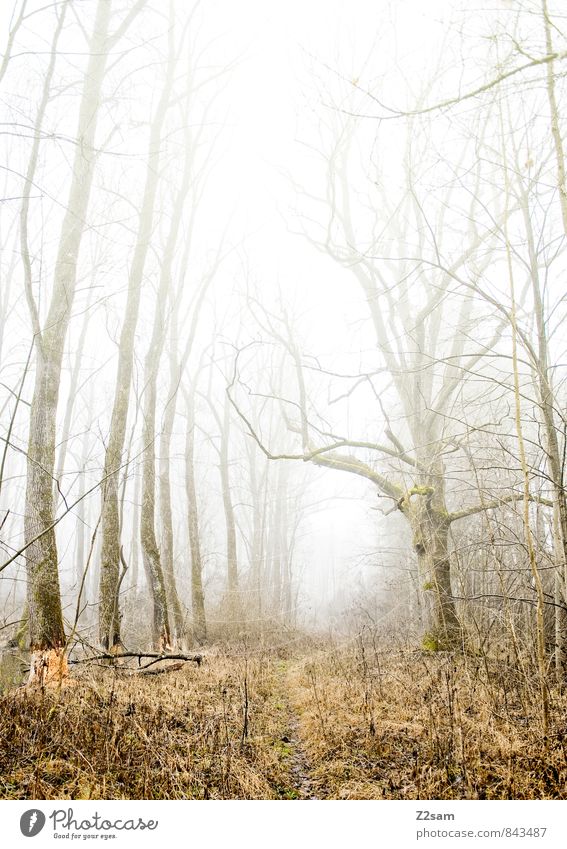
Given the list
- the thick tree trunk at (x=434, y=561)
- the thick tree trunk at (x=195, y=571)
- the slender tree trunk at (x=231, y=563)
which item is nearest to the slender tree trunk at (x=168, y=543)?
the thick tree trunk at (x=195, y=571)

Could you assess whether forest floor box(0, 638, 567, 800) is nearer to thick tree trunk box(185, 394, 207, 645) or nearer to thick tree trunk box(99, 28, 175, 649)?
thick tree trunk box(99, 28, 175, 649)

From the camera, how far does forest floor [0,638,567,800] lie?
7.41 ft

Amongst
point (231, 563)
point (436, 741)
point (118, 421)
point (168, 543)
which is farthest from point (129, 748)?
point (231, 563)

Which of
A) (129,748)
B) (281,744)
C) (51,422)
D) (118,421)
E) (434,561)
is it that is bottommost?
(281,744)

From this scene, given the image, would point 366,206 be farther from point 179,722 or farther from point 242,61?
point 179,722

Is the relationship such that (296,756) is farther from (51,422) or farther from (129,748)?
(51,422)

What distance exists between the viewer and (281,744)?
334 centimetres

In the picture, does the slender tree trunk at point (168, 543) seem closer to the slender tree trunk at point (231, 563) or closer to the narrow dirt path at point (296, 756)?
the slender tree trunk at point (231, 563)

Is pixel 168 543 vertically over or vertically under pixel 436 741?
over

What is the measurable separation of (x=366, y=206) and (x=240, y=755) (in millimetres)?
7305

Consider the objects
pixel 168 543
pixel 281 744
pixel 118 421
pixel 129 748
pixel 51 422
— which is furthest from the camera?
pixel 168 543

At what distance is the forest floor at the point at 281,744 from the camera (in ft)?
7.41

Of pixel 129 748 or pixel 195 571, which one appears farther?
pixel 195 571

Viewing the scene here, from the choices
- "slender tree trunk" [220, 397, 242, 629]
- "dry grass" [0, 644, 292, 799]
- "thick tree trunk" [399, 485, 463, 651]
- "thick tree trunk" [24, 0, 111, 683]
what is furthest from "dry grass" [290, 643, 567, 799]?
"slender tree trunk" [220, 397, 242, 629]
